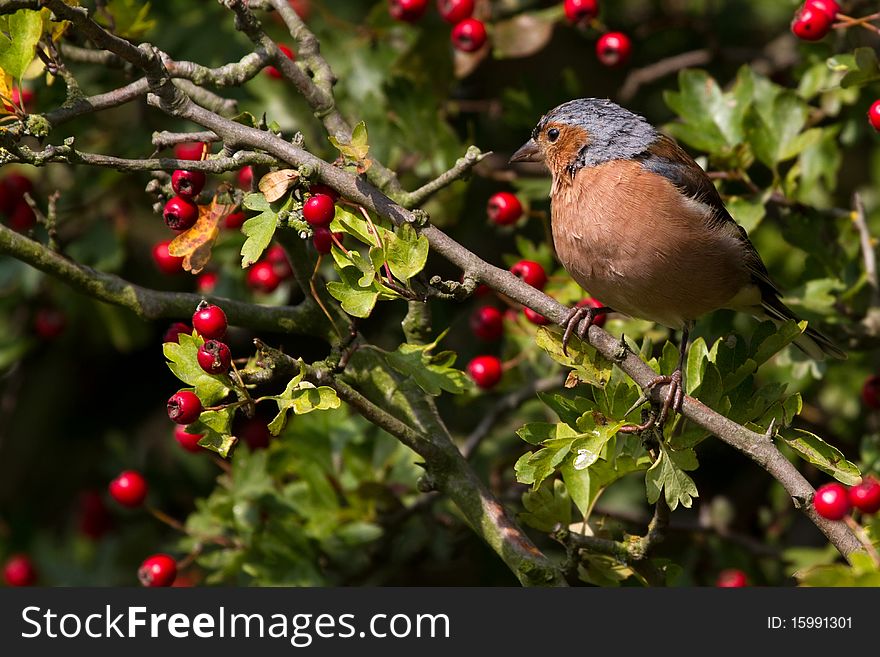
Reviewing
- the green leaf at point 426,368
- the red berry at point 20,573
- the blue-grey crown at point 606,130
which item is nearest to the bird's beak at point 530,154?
the blue-grey crown at point 606,130

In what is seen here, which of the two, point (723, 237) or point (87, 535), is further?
point (87, 535)

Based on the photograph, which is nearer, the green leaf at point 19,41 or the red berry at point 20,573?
the green leaf at point 19,41

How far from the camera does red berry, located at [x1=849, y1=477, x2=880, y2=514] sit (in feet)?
10.4

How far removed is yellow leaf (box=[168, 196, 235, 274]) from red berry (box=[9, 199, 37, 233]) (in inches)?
50.9

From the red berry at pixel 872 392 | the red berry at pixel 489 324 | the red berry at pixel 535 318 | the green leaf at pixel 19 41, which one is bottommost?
the red berry at pixel 872 392

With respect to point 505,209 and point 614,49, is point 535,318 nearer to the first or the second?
point 505,209

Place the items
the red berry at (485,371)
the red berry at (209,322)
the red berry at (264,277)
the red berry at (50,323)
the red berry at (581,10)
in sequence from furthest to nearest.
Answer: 1. the red berry at (50,323)
2. the red berry at (264,277)
3. the red berry at (581,10)
4. the red berry at (485,371)
5. the red berry at (209,322)

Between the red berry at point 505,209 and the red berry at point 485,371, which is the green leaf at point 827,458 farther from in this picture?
the red berry at point 505,209

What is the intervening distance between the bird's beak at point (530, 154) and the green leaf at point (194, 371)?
1671 mm

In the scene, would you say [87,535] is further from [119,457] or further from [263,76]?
[263,76]

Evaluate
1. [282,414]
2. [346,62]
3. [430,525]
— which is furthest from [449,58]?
[282,414]

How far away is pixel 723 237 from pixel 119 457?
305cm

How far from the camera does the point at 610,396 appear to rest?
296cm

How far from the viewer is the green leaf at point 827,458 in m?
2.87
